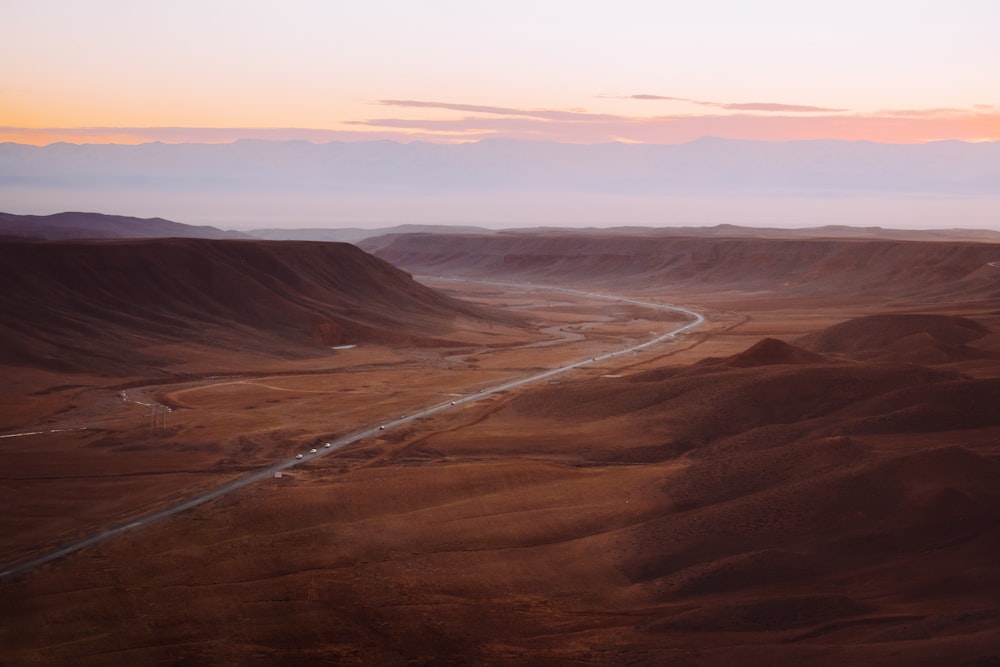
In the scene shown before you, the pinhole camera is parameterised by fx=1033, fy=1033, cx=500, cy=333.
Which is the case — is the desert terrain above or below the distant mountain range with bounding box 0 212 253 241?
below

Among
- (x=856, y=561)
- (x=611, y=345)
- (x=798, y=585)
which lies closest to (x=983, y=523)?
(x=856, y=561)

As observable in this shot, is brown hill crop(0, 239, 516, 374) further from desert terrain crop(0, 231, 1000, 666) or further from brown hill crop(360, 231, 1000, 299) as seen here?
brown hill crop(360, 231, 1000, 299)

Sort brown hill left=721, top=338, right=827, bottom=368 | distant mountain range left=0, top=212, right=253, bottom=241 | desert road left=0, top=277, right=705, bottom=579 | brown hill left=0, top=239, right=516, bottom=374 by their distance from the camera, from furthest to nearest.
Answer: distant mountain range left=0, top=212, right=253, bottom=241 → brown hill left=0, top=239, right=516, bottom=374 → brown hill left=721, top=338, right=827, bottom=368 → desert road left=0, top=277, right=705, bottom=579

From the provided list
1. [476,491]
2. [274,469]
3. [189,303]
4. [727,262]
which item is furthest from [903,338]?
[727,262]

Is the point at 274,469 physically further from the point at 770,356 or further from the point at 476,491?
the point at 770,356

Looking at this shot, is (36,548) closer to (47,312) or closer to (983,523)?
(983,523)

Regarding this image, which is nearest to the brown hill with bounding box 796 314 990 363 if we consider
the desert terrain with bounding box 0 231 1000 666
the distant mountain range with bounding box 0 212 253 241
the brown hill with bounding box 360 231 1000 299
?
the desert terrain with bounding box 0 231 1000 666
